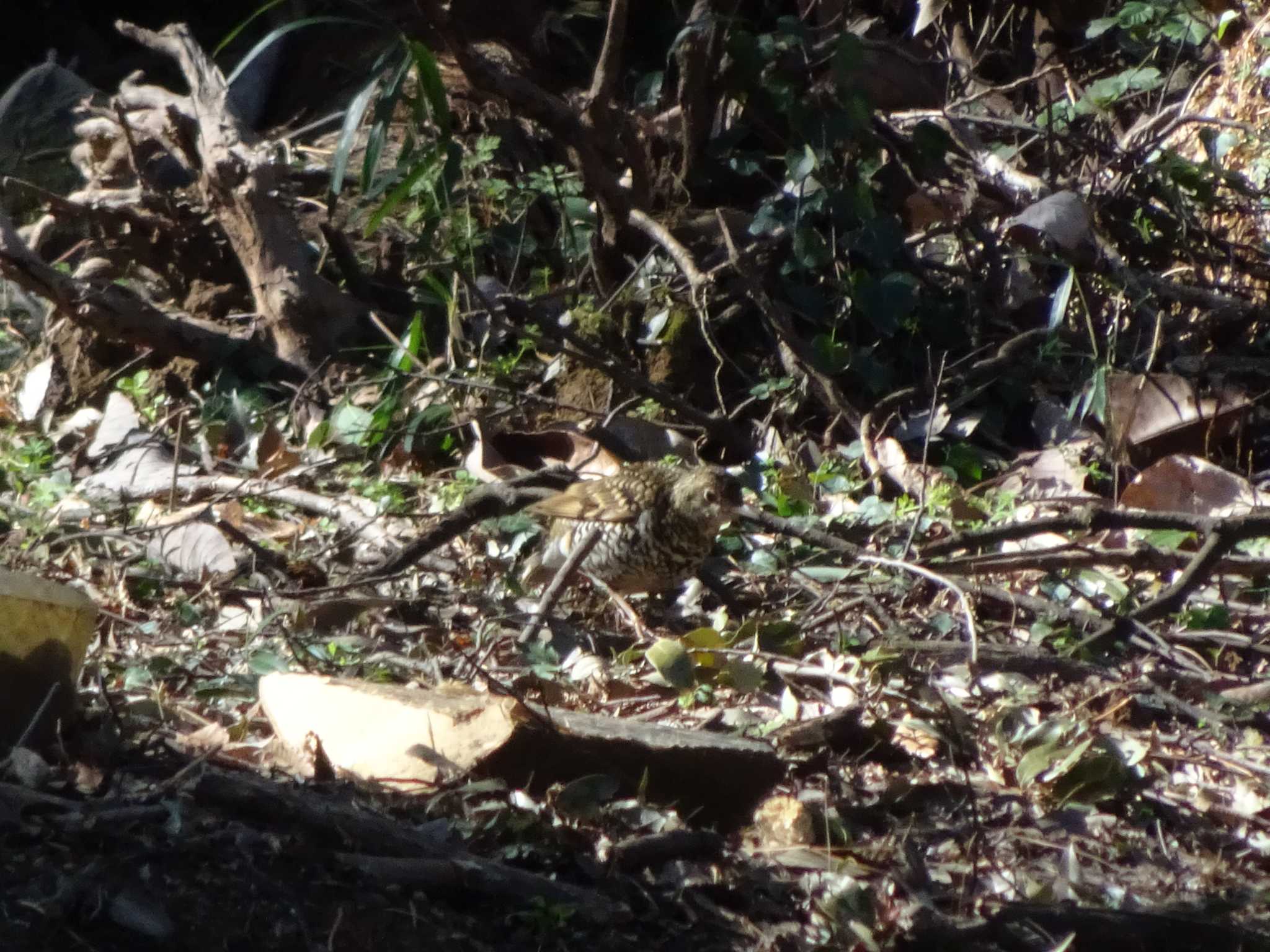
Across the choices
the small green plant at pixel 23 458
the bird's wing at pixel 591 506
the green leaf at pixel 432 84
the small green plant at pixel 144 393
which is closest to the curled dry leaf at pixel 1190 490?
the bird's wing at pixel 591 506

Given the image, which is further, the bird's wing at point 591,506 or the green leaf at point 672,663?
the bird's wing at point 591,506

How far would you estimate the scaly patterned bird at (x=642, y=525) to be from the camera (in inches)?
177

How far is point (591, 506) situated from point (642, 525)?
0.17m

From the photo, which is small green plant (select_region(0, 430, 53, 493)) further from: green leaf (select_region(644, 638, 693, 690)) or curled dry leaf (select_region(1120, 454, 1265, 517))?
curled dry leaf (select_region(1120, 454, 1265, 517))

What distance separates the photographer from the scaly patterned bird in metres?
4.50

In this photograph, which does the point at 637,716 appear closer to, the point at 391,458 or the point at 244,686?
the point at 244,686

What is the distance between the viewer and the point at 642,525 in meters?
4.49

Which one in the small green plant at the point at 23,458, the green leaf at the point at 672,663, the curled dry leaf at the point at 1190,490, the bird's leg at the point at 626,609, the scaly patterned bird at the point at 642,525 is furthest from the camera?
the small green plant at the point at 23,458

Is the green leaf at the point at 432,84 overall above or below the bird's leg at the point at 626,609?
above

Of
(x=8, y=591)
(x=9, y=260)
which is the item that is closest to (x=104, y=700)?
(x=8, y=591)

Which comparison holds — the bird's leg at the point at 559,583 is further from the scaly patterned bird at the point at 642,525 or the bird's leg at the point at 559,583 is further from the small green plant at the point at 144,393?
the small green plant at the point at 144,393

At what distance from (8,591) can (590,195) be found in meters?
3.36

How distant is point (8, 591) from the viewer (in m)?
3.04

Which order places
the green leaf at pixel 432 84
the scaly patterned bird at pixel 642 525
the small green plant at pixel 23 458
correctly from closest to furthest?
the green leaf at pixel 432 84 → the scaly patterned bird at pixel 642 525 → the small green plant at pixel 23 458
